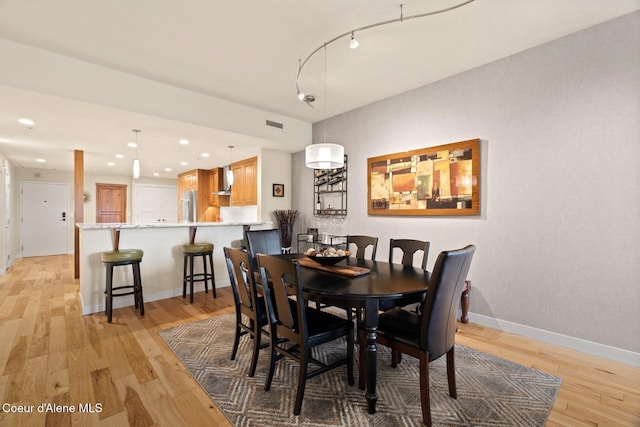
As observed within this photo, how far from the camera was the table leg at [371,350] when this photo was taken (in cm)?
176

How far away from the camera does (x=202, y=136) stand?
14.6 ft

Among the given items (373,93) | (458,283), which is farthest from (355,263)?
(373,93)

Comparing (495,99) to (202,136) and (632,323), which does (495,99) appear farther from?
(202,136)

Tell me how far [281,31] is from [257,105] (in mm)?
1870

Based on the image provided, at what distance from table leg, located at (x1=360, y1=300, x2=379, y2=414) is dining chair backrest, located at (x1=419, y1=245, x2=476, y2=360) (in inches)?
10.8

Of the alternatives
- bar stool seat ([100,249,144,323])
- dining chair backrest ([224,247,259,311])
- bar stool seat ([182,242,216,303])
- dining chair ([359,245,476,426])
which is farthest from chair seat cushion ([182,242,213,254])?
dining chair ([359,245,476,426])

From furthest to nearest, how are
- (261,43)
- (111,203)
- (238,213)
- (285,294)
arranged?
(111,203), (238,213), (261,43), (285,294)

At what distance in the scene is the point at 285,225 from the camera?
5250 millimetres

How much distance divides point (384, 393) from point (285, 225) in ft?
11.7

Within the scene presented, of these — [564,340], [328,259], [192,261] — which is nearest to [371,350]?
[328,259]

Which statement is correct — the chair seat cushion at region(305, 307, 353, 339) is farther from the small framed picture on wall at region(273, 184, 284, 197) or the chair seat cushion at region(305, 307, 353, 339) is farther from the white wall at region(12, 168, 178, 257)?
the white wall at region(12, 168, 178, 257)

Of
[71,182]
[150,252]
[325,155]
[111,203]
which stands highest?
[71,182]

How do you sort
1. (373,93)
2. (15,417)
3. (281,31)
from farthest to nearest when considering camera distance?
(373,93), (281,31), (15,417)

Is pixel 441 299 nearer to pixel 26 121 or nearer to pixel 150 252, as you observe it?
pixel 150 252
